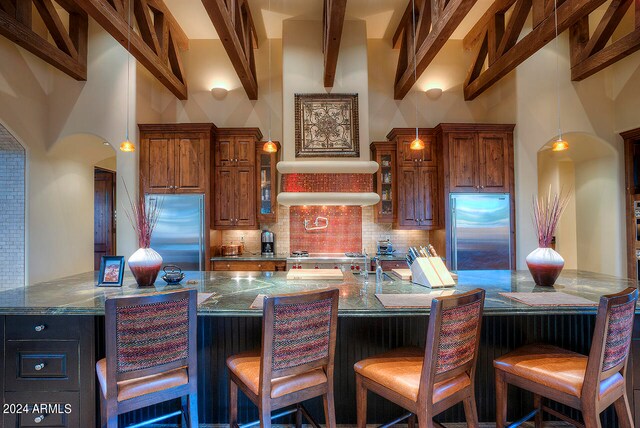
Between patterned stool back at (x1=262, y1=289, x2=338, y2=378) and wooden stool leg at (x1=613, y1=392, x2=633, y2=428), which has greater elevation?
patterned stool back at (x1=262, y1=289, x2=338, y2=378)

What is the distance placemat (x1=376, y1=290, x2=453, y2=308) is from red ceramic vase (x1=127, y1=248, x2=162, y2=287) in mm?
1609

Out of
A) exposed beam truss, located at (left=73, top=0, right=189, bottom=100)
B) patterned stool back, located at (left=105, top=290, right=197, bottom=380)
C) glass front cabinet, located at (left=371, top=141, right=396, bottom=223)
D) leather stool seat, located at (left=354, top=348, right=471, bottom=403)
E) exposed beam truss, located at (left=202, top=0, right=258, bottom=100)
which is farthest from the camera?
glass front cabinet, located at (left=371, top=141, right=396, bottom=223)

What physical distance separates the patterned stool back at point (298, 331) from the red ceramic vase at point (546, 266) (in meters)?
1.68

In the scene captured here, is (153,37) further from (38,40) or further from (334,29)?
(334,29)

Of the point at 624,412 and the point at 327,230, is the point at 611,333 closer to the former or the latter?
the point at 624,412

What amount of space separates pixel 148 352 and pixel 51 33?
470 centimetres

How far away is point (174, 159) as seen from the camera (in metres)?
4.66

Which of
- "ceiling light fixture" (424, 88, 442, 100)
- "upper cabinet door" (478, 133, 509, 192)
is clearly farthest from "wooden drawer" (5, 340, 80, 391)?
"ceiling light fixture" (424, 88, 442, 100)

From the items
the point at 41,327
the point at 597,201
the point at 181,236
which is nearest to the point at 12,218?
the point at 181,236

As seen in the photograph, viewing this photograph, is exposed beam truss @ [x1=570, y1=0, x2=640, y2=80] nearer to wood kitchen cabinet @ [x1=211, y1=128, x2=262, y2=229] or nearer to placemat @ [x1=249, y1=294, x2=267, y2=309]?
wood kitchen cabinet @ [x1=211, y1=128, x2=262, y2=229]

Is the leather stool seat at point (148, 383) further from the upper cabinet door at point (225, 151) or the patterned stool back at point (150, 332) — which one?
the upper cabinet door at point (225, 151)

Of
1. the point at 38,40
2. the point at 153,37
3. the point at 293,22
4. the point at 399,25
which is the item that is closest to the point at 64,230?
the point at 38,40

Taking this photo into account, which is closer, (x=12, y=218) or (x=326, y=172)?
(x=12, y=218)

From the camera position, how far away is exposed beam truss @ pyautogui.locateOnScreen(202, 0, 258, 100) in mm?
3135
